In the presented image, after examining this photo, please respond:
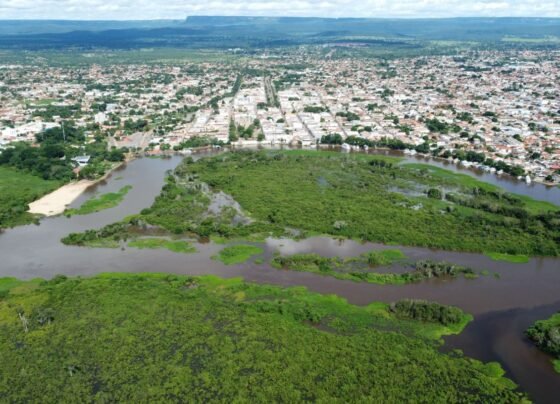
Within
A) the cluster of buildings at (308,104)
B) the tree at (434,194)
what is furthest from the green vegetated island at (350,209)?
the cluster of buildings at (308,104)

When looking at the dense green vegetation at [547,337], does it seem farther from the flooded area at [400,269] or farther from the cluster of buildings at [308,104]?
the cluster of buildings at [308,104]

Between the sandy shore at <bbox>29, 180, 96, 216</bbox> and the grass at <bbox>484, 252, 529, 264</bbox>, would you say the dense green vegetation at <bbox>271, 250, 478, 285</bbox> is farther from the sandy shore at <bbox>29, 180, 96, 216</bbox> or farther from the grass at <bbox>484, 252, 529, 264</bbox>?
the sandy shore at <bbox>29, 180, 96, 216</bbox>

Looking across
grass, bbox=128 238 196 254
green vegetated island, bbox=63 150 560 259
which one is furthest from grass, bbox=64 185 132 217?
grass, bbox=128 238 196 254

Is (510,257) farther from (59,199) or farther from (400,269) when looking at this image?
(59,199)

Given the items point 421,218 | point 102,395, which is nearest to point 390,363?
point 102,395

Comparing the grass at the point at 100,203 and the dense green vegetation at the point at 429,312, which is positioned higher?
the grass at the point at 100,203

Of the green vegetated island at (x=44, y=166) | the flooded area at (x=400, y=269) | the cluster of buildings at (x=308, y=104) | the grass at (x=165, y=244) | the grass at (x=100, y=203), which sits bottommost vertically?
the flooded area at (x=400, y=269)

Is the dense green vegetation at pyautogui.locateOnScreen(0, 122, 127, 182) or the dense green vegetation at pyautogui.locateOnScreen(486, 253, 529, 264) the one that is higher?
the dense green vegetation at pyautogui.locateOnScreen(0, 122, 127, 182)
